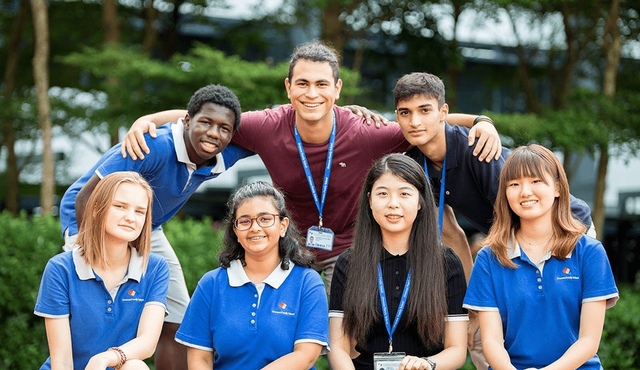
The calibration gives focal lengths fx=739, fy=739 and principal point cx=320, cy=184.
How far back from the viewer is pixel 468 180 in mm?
3955

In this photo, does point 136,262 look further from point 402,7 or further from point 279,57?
point 279,57

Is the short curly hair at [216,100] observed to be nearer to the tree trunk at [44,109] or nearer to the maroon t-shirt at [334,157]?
the maroon t-shirt at [334,157]

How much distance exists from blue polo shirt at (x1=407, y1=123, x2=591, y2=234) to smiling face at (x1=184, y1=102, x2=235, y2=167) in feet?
3.45

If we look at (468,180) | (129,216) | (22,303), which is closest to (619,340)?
(468,180)

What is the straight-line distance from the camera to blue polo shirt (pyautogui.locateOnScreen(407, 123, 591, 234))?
12.8 ft

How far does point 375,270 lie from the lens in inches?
142

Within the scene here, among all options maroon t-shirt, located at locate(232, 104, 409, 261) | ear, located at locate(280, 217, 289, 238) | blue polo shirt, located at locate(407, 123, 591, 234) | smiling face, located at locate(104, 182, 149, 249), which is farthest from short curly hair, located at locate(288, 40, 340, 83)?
smiling face, located at locate(104, 182, 149, 249)

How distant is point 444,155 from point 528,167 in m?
0.57

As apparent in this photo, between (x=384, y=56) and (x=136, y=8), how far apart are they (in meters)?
4.55

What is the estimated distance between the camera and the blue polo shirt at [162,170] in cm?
399

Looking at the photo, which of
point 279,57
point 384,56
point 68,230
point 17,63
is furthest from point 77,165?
point 68,230

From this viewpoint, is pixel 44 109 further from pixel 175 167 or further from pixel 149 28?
pixel 175 167

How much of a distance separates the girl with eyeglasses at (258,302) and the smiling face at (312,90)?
598 millimetres

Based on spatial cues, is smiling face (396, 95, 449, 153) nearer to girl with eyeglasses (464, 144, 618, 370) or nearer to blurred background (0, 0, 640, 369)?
girl with eyeglasses (464, 144, 618, 370)
